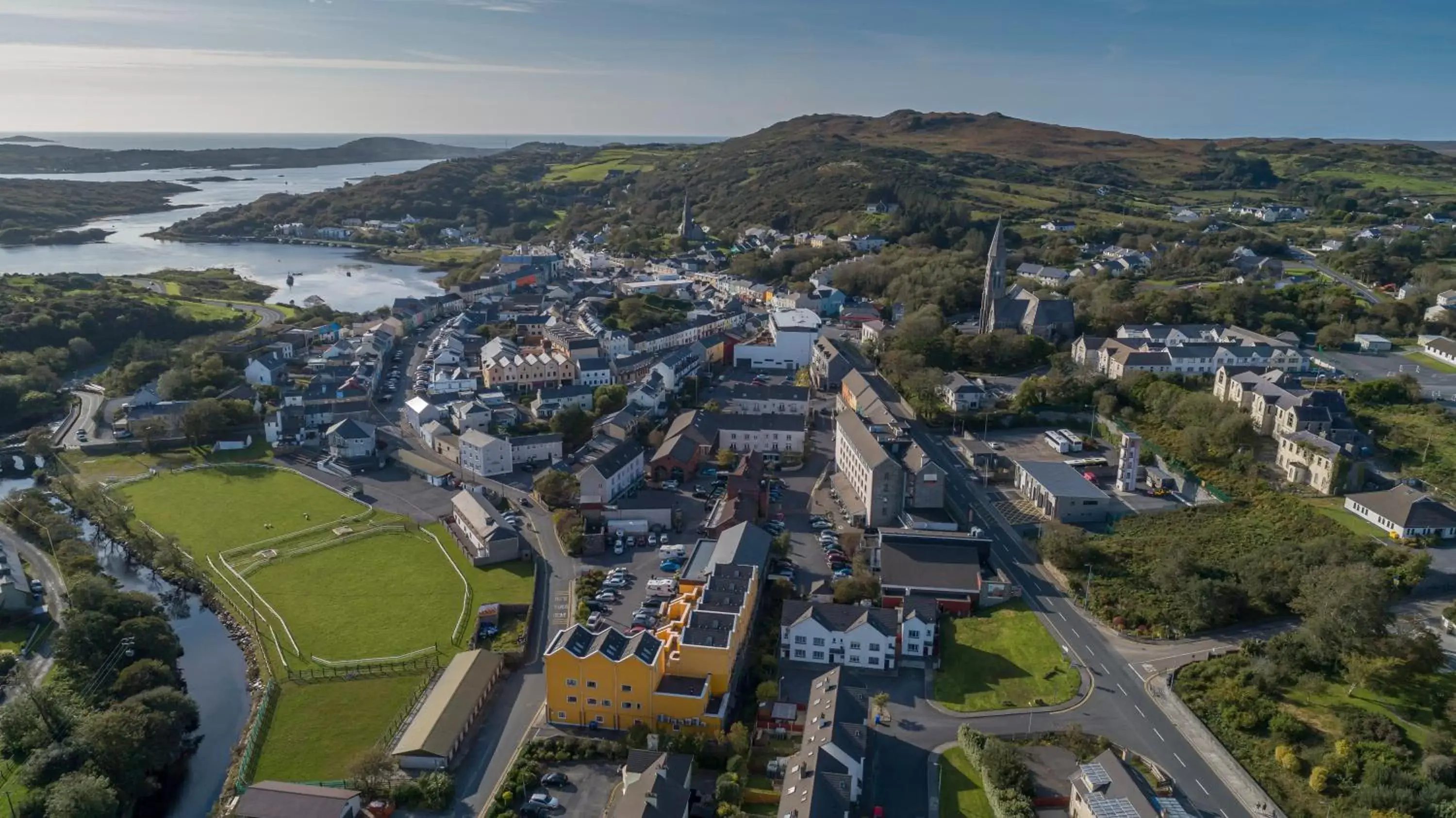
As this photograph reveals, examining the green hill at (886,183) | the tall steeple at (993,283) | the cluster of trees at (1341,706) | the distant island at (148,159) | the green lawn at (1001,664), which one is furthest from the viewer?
the distant island at (148,159)

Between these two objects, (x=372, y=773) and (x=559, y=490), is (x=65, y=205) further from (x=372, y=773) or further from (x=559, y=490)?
(x=372, y=773)

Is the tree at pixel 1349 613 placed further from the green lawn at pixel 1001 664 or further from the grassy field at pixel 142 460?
the grassy field at pixel 142 460

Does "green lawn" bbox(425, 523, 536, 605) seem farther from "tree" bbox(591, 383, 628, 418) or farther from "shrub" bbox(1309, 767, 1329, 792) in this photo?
"shrub" bbox(1309, 767, 1329, 792)

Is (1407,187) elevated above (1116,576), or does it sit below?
above

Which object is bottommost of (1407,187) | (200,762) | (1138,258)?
(200,762)

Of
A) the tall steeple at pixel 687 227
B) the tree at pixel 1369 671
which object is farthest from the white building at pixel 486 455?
the tall steeple at pixel 687 227

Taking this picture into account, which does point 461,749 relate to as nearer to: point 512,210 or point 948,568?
point 948,568

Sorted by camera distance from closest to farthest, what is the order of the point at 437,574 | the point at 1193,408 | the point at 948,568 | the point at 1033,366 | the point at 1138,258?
the point at 948,568 → the point at 437,574 → the point at 1193,408 → the point at 1033,366 → the point at 1138,258

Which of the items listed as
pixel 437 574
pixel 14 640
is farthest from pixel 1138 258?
pixel 14 640
